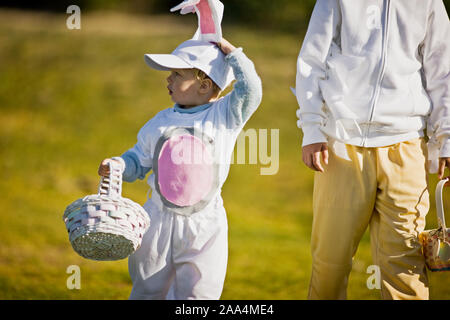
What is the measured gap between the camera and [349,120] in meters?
1.99

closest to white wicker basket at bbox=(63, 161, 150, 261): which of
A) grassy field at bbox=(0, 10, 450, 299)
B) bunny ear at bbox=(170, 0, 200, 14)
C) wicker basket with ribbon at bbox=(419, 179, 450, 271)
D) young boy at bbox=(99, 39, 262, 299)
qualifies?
young boy at bbox=(99, 39, 262, 299)

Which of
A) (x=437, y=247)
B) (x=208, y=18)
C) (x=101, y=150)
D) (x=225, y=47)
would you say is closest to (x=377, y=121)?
(x=437, y=247)

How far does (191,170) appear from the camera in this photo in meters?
1.99

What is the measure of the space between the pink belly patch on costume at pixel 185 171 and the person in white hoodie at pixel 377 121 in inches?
13.4

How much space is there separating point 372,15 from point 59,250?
2.75 m

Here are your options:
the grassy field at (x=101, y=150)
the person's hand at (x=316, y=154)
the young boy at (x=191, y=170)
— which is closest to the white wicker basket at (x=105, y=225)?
the young boy at (x=191, y=170)

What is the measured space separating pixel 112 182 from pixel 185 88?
1.34 ft

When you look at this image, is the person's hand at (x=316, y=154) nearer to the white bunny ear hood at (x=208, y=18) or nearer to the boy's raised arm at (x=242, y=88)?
the boy's raised arm at (x=242, y=88)

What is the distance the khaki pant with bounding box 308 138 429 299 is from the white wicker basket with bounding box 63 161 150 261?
24.7 inches

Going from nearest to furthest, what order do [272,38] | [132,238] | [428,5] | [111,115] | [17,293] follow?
[132,238] < [428,5] < [17,293] < [111,115] < [272,38]

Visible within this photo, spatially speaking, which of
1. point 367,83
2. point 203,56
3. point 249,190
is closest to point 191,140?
point 203,56

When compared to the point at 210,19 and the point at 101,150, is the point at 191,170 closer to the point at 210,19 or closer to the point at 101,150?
the point at 210,19

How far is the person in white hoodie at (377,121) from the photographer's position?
6.48 ft

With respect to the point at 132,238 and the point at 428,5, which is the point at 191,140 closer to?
the point at 132,238
